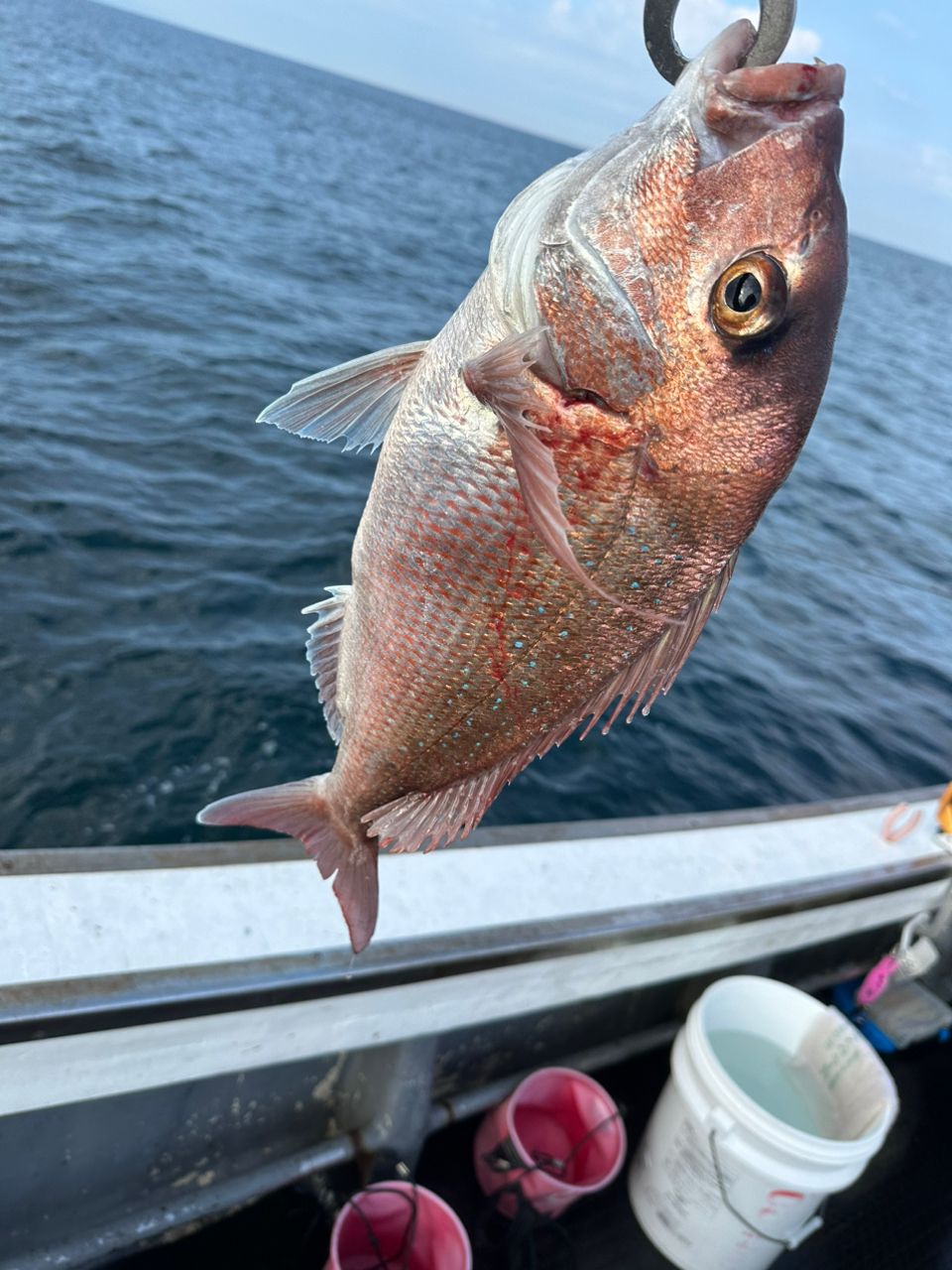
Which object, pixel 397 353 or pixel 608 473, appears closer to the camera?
pixel 608 473

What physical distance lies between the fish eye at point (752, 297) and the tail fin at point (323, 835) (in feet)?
3.27

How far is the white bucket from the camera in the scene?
9.24ft

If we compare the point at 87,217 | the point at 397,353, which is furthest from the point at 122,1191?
the point at 87,217

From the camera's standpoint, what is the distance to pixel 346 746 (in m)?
1.56

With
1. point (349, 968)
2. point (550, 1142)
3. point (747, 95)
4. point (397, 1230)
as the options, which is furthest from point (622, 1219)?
point (747, 95)

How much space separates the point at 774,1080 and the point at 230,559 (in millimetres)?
5250

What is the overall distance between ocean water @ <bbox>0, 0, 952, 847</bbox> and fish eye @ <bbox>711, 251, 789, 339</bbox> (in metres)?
4.41

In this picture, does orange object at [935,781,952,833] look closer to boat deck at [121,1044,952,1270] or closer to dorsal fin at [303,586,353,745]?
boat deck at [121,1044,952,1270]

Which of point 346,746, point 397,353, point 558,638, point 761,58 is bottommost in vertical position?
point 346,746

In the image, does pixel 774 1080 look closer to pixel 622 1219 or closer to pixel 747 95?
pixel 622 1219

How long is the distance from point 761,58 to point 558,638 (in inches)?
29.1

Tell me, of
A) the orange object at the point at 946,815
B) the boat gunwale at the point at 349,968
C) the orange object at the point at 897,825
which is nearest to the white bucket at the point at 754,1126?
the boat gunwale at the point at 349,968

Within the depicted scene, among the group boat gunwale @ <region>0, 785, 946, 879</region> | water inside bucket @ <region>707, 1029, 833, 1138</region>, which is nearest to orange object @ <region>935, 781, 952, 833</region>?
boat gunwale @ <region>0, 785, 946, 879</region>

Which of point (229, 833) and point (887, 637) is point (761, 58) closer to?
point (229, 833)
